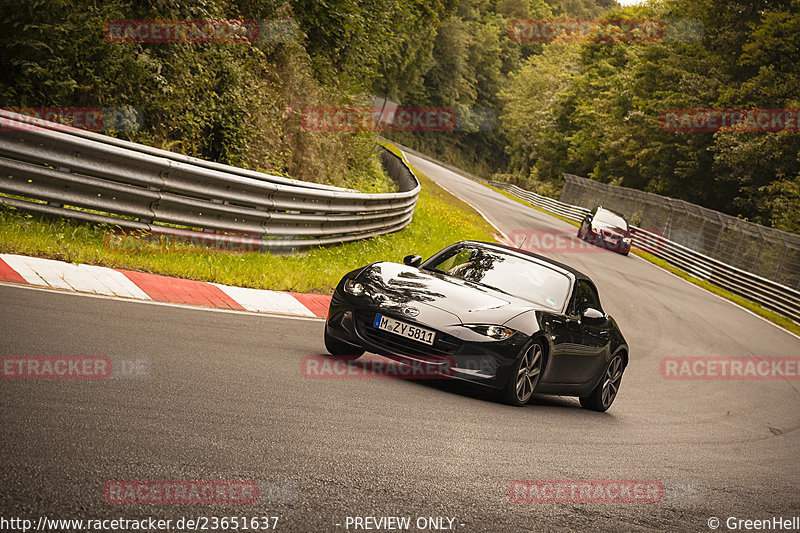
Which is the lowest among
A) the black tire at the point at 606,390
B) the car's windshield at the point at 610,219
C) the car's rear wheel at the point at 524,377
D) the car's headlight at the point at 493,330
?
the car's windshield at the point at 610,219

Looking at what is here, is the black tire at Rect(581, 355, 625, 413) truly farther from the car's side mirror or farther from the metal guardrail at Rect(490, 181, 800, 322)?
the metal guardrail at Rect(490, 181, 800, 322)

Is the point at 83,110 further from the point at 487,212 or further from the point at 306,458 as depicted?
the point at 487,212

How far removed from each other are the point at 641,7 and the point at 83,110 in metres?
68.7

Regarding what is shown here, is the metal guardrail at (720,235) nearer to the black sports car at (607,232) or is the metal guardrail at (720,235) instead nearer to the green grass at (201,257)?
the black sports car at (607,232)

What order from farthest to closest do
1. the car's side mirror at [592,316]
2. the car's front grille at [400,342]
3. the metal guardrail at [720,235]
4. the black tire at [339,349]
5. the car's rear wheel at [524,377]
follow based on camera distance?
the metal guardrail at [720,235]
the car's side mirror at [592,316]
the black tire at [339,349]
the car's rear wheel at [524,377]
the car's front grille at [400,342]

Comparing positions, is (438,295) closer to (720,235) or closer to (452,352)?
(452,352)

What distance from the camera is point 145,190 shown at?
9.68 meters

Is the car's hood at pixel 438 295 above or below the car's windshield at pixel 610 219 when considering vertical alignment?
above

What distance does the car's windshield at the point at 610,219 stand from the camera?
35.2 meters

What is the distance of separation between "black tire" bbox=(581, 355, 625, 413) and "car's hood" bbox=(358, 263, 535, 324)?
5.92 feet

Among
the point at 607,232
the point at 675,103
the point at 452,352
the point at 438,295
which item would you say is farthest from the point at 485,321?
the point at 675,103

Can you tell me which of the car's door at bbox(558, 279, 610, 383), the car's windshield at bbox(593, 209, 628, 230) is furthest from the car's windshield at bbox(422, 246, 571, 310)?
the car's windshield at bbox(593, 209, 628, 230)

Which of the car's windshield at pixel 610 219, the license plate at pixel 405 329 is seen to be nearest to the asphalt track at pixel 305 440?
the license plate at pixel 405 329

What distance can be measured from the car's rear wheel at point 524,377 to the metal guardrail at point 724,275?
21.6 meters
